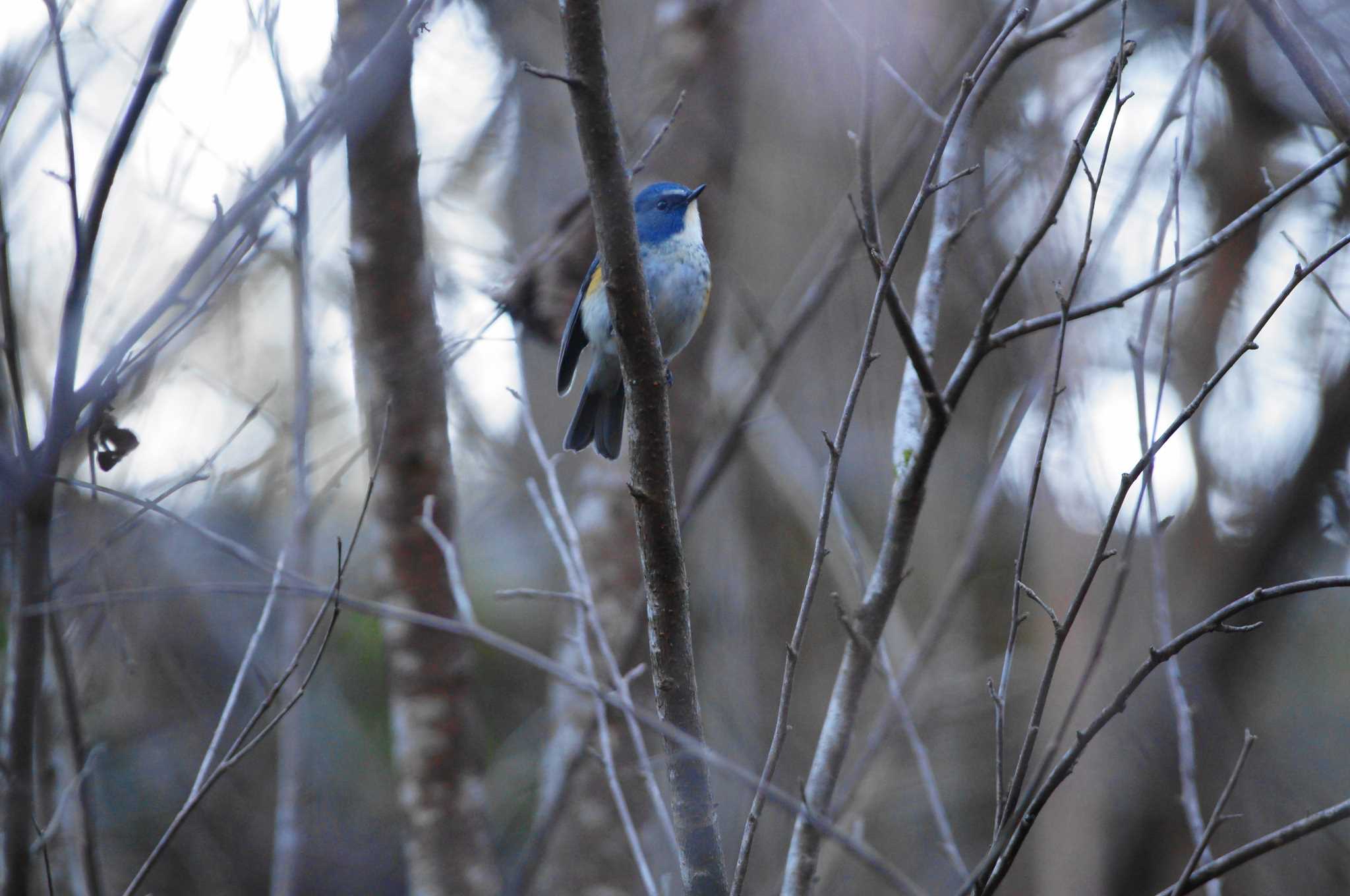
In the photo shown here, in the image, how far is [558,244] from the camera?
4.26 meters

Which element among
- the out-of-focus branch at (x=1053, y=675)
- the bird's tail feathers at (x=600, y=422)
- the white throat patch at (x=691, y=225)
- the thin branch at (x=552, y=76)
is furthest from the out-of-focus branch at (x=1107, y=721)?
the white throat patch at (x=691, y=225)

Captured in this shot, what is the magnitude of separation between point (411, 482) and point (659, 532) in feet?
6.80

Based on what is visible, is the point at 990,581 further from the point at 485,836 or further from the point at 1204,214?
the point at 485,836

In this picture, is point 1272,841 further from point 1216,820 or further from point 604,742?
point 604,742

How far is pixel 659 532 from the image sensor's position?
77.4 inches

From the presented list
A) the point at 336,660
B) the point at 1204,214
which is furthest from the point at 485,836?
the point at 1204,214

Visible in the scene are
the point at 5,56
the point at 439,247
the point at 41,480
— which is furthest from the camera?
the point at 439,247

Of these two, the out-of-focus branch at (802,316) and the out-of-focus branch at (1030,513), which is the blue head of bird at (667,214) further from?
the out-of-focus branch at (1030,513)

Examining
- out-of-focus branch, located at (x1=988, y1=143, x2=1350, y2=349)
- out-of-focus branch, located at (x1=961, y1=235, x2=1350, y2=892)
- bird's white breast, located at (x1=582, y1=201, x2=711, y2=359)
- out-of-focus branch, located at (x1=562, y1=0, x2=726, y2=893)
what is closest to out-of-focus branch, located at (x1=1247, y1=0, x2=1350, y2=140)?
out-of-focus branch, located at (x1=988, y1=143, x2=1350, y2=349)

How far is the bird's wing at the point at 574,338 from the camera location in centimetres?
387

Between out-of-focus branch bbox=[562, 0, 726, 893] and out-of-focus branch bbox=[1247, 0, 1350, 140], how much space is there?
4.16ft

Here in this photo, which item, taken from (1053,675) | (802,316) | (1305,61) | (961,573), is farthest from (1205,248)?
(802,316)

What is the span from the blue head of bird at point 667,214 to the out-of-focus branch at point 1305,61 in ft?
7.44

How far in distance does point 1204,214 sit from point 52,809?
649 centimetres
